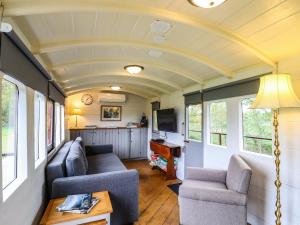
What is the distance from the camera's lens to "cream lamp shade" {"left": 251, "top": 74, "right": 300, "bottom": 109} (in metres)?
1.70

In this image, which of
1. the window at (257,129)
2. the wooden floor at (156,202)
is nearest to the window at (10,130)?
the wooden floor at (156,202)

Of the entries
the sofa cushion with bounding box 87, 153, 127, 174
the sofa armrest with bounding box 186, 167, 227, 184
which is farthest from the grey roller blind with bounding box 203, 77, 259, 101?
the sofa cushion with bounding box 87, 153, 127, 174

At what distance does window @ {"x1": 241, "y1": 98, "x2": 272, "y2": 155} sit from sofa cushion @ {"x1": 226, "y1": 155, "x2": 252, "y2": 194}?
283 mm

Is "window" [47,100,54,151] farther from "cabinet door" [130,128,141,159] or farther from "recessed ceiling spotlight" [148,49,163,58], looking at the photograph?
"cabinet door" [130,128,141,159]

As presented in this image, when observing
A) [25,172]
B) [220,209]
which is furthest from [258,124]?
[25,172]

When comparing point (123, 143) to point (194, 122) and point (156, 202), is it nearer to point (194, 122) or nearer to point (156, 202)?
point (194, 122)

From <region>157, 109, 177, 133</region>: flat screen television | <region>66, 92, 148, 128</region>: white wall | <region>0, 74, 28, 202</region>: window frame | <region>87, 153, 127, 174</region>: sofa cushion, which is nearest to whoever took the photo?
<region>0, 74, 28, 202</region>: window frame

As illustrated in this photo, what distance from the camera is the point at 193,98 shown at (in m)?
3.77

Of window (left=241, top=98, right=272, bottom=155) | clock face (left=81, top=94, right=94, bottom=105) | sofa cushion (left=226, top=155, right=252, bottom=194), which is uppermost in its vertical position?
clock face (left=81, top=94, right=94, bottom=105)

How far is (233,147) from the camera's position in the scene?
9.08ft

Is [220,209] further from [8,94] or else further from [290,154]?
[8,94]

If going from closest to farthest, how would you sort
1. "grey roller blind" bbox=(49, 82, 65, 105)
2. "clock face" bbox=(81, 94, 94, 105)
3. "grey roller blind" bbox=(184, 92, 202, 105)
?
"grey roller blind" bbox=(49, 82, 65, 105)
"grey roller blind" bbox=(184, 92, 202, 105)
"clock face" bbox=(81, 94, 94, 105)

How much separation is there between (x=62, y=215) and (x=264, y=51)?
272cm

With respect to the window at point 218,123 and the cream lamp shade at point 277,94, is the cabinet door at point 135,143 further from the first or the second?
the cream lamp shade at point 277,94
